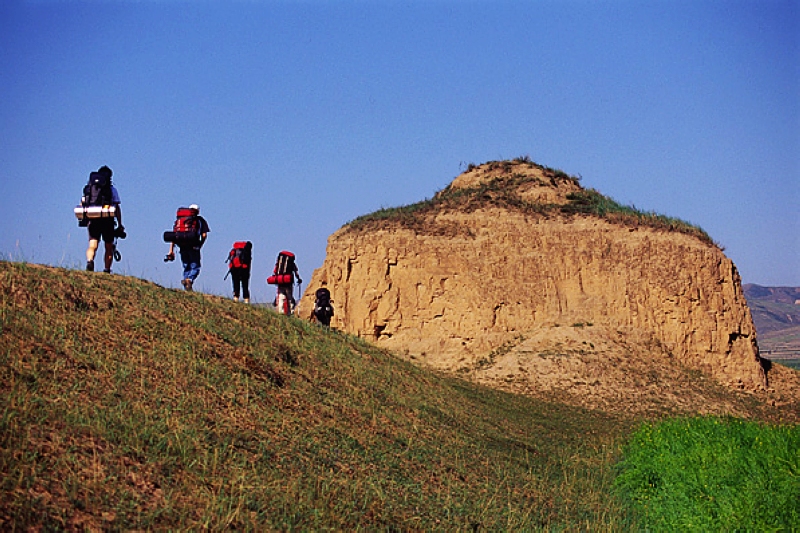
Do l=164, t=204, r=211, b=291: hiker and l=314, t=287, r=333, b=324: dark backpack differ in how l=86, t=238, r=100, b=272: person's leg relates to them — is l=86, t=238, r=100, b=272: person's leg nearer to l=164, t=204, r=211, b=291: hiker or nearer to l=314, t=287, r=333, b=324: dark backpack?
l=164, t=204, r=211, b=291: hiker

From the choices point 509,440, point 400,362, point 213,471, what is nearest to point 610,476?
point 509,440

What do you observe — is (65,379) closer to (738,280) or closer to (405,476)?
(405,476)

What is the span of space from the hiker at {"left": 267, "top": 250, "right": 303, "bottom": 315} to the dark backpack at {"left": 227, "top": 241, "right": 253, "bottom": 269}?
1.44 m

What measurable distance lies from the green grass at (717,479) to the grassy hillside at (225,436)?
0.59 meters

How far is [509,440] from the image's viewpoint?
605 inches

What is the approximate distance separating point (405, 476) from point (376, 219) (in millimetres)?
21893

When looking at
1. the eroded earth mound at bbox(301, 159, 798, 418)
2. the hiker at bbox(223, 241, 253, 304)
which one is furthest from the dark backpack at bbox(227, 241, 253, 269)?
the eroded earth mound at bbox(301, 159, 798, 418)

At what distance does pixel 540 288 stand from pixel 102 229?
59.6ft

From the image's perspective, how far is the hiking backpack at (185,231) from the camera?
1505cm

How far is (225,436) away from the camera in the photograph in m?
9.29

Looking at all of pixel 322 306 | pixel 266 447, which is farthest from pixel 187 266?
pixel 266 447

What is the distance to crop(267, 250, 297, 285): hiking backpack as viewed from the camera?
18802 millimetres

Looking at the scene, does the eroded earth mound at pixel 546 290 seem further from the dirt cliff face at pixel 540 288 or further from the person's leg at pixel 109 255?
the person's leg at pixel 109 255

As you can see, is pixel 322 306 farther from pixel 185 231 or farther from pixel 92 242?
pixel 92 242
